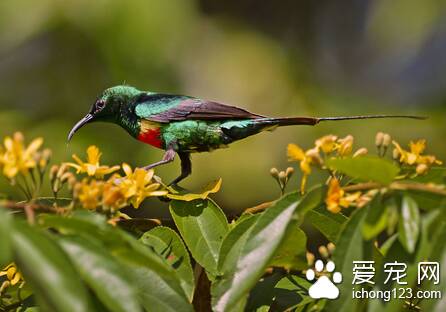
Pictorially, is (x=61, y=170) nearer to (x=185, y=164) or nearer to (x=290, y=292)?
(x=290, y=292)

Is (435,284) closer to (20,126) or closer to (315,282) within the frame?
(315,282)

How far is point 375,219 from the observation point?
1456 millimetres

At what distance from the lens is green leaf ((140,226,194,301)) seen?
1.67 metres

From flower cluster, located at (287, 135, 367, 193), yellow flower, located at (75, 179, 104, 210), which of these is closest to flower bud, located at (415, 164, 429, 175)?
flower cluster, located at (287, 135, 367, 193)

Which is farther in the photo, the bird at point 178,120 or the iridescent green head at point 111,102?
the iridescent green head at point 111,102

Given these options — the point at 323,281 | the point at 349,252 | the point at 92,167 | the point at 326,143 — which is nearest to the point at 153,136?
the point at 92,167

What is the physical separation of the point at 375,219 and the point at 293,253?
28 centimetres

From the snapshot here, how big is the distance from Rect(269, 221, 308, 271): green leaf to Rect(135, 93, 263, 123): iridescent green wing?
772 millimetres

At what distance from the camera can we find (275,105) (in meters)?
6.50

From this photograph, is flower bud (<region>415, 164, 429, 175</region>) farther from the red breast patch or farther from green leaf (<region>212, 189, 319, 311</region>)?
the red breast patch

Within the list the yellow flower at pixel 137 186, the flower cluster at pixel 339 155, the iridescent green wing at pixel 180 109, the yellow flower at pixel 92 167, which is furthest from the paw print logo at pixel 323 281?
the iridescent green wing at pixel 180 109

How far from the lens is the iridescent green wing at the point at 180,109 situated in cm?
244

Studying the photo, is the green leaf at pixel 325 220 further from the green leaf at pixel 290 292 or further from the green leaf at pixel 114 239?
the green leaf at pixel 114 239

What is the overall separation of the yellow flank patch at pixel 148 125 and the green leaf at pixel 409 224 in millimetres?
1250
